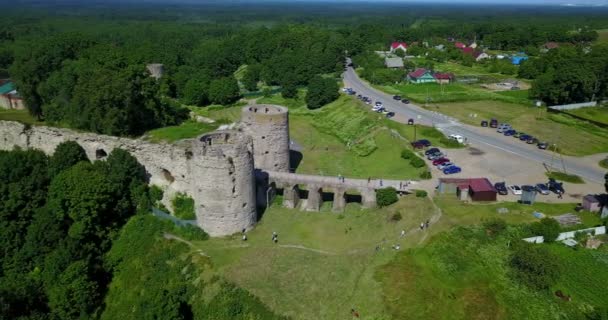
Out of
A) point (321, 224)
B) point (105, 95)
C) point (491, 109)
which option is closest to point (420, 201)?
point (321, 224)

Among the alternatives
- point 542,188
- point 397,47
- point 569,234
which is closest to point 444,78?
point 397,47

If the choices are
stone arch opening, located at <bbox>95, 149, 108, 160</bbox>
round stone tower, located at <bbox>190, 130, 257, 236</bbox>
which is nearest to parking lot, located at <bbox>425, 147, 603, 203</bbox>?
round stone tower, located at <bbox>190, 130, 257, 236</bbox>

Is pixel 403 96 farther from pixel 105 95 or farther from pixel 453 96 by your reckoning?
pixel 105 95

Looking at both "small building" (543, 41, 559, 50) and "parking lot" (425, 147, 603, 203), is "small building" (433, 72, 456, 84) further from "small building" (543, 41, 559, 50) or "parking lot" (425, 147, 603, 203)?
"small building" (543, 41, 559, 50)

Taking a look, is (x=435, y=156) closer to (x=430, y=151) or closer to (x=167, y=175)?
(x=430, y=151)

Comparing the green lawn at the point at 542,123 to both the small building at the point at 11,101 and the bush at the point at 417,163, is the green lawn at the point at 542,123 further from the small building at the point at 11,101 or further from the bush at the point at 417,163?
the small building at the point at 11,101

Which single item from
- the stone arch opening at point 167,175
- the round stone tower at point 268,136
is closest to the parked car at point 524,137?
the round stone tower at point 268,136
